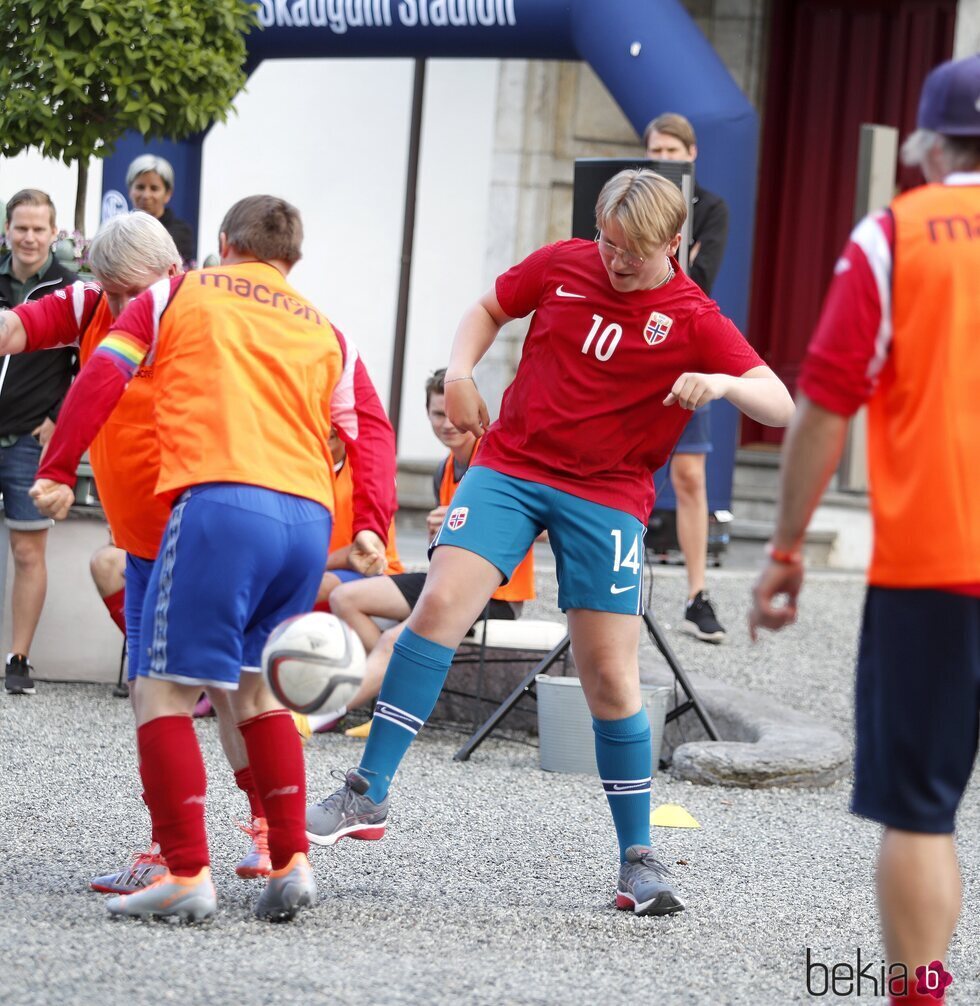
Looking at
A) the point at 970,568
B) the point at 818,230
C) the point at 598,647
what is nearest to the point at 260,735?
→ the point at 598,647

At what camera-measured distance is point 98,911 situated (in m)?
3.85

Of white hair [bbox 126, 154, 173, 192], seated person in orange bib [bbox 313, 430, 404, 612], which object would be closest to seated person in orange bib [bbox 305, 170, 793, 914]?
seated person in orange bib [bbox 313, 430, 404, 612]

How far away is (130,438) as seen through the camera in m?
4.06

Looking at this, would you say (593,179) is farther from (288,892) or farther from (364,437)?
(288,892)

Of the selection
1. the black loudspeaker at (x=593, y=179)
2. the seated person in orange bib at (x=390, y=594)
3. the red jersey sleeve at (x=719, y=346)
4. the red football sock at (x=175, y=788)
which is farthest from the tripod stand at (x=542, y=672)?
the red football sock at (x=175, y=788)

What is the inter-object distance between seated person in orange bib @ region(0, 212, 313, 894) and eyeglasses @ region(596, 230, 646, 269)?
41.1 inches

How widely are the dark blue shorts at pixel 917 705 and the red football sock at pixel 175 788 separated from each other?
147 centimetres

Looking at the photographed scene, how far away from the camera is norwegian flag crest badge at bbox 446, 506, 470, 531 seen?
4254 millimetres

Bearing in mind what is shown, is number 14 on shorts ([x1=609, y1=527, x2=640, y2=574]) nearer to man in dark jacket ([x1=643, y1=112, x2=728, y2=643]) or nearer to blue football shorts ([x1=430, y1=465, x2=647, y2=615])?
blue football shorts ([x1=430, y1=465, x2=647, y2=615])

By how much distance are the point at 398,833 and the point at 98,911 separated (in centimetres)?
128

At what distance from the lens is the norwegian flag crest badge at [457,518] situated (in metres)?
4.25

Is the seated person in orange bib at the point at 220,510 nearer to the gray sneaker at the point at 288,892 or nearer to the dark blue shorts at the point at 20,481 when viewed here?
the gray sneaker at the point at 288,892

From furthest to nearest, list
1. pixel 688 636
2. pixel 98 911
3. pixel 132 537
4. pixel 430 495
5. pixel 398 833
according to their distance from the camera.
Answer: pixel 430 495, pixel 688 636, pixel 398 833, pixel 132 537, pixel 98 911

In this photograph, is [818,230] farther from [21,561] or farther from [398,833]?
[398,833]
